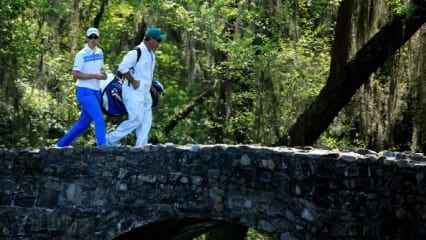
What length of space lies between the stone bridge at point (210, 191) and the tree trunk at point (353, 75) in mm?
3208

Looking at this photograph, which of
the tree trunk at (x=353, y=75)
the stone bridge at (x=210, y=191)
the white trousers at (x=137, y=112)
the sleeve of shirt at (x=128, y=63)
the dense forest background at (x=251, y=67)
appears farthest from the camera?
the dense forest background at (x=251, y=67)

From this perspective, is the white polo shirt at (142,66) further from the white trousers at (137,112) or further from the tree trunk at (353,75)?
the tree trunk at (353,75)

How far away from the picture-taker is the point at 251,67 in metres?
16.8

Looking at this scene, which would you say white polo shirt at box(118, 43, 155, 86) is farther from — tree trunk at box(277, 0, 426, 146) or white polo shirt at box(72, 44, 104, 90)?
tree trunk at box(277, 0, 426, 146)

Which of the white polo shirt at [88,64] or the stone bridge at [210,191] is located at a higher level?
the white polo shirt at [88,64]

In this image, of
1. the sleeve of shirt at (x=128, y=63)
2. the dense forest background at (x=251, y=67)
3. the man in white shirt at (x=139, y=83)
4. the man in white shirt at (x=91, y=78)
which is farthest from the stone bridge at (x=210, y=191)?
the dense forest background at (x=251, y=67)

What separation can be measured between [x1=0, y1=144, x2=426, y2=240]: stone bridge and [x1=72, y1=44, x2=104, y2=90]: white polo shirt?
791 mm

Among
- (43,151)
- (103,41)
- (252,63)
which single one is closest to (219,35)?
(252,63)

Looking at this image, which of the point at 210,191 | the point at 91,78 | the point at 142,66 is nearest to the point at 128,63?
the point at 142,66

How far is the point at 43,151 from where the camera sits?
1051 centimetres

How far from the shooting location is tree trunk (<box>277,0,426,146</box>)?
1335 centimetres

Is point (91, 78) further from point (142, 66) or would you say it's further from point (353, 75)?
point (353, 75)

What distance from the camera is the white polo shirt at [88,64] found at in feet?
34.7

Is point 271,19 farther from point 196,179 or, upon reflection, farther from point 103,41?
point 196,179
